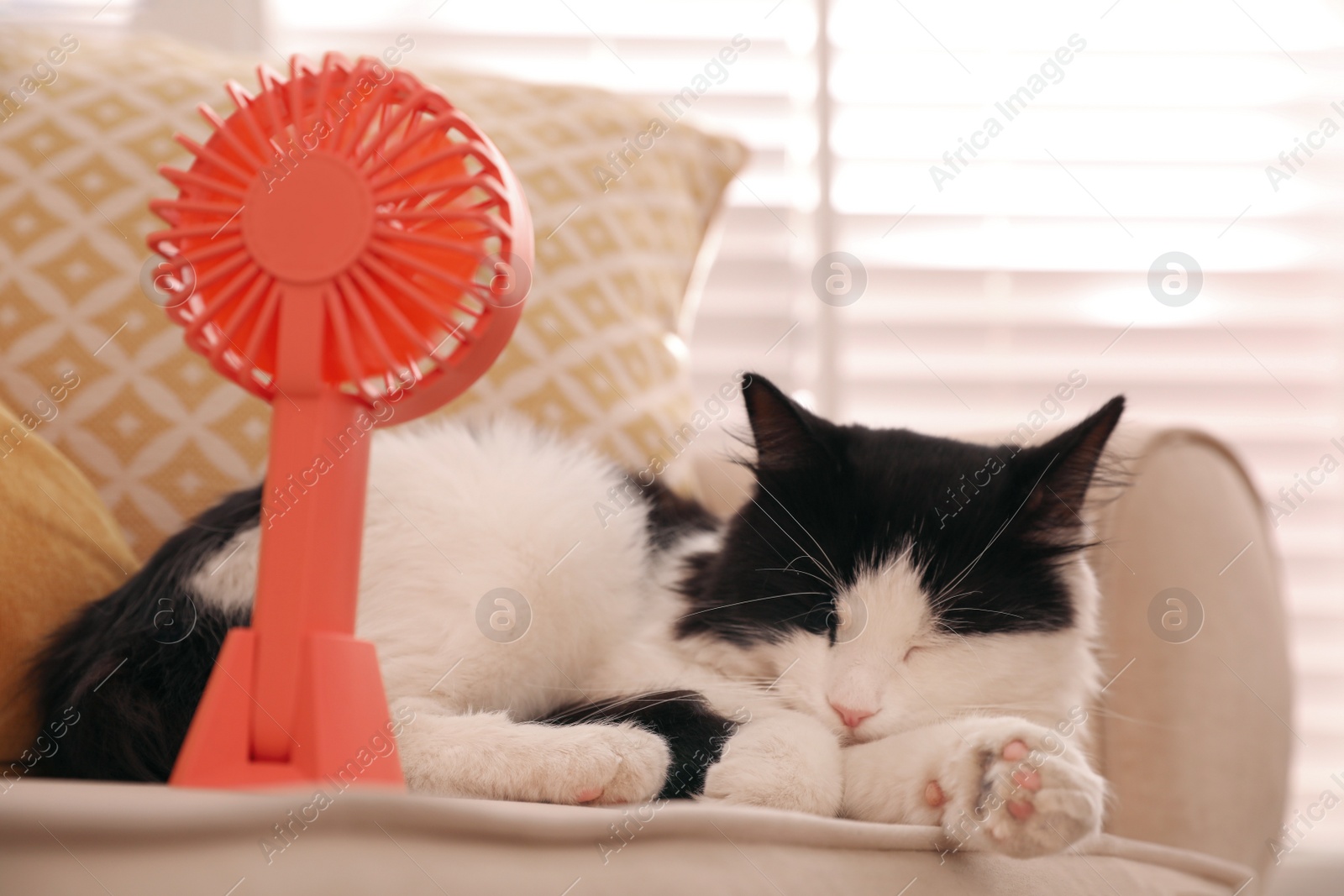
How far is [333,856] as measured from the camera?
0.55m

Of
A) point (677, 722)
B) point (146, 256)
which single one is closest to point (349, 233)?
point (677, 722)

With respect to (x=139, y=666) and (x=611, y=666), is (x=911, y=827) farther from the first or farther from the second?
(x=139, y=666)

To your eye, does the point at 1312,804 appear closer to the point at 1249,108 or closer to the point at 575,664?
the point at 1249,108

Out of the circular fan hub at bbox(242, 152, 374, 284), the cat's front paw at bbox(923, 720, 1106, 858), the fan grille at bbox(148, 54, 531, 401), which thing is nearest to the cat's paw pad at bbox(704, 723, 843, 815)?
the cat's front paw at bbox(923, 720, 1106, 858)

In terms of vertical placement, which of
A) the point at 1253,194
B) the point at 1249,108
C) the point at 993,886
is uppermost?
the point at 1249,108

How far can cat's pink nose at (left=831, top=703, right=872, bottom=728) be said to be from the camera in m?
0.94

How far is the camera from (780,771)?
2.80 feet

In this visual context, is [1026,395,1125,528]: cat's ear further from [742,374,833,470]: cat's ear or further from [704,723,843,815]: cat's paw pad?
[704,723,843,815]: cat's paw pad

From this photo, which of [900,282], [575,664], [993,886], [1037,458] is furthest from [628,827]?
[900,282]

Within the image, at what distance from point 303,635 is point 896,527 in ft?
2.03

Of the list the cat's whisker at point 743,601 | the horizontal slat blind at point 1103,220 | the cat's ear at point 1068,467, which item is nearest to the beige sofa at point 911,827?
the cat's ear at point 1068,467

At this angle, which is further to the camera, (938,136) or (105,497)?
(938,136)

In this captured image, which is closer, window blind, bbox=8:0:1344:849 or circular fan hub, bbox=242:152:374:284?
circular fan hub, bbox=242:152:374:284

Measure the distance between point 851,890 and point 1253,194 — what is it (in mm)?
2363
